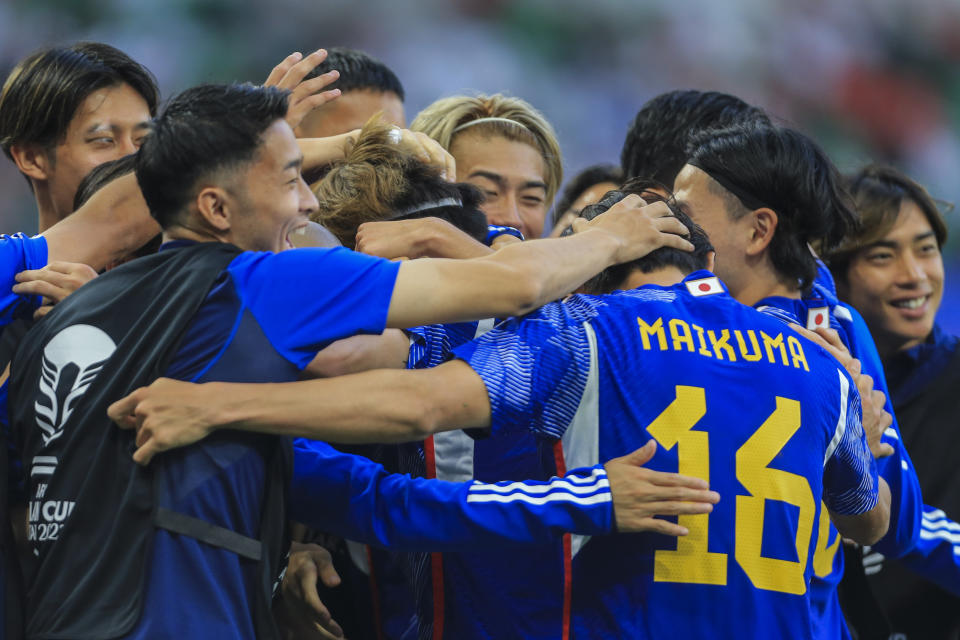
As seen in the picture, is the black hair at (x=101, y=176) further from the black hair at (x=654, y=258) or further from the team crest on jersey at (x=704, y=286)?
the team crest on jersey at (x=704, y=286)

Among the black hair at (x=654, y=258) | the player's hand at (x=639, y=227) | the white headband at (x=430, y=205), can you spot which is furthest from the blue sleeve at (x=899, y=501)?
the white headband at (x=430, y=205)

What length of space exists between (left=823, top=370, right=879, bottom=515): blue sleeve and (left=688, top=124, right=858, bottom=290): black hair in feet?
2.67

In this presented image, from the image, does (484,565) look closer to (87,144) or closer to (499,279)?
(499,279)

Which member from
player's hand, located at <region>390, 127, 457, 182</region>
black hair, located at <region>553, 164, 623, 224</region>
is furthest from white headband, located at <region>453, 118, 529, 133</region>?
black hair, located at <region>553, 164, 623, 224</region>

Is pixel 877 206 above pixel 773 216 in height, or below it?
above

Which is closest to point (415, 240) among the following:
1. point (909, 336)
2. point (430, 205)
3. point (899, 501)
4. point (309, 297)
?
point (430, 205)

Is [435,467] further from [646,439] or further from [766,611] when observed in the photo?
[766,611]

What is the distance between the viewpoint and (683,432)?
2.61m

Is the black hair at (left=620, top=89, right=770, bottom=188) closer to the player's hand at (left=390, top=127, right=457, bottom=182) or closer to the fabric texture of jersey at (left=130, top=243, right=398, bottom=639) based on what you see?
the player's hand at (left=390, top=127, right=457, bottom=182)

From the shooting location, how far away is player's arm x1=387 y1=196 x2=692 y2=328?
242 centimetres

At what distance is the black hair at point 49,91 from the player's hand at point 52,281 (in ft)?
3.42

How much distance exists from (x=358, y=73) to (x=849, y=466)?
3.05 meters

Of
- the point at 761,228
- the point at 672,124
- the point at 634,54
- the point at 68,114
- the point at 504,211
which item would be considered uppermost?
the point at 634,54

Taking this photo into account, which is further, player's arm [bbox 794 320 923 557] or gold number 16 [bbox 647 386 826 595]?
player's arm [bbox 794 320 923 557]
